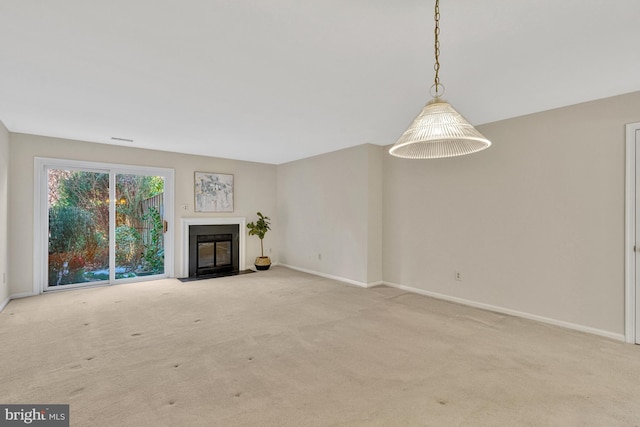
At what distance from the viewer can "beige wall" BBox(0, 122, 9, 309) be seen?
3955mm

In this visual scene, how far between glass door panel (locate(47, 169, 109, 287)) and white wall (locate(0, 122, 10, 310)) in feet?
1.71

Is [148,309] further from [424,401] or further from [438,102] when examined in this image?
[438,102]

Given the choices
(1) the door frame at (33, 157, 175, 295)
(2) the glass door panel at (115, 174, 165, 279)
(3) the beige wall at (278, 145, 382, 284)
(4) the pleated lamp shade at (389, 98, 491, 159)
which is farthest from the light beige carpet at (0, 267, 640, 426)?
(4) the pleated lamp shade at (389, 98, 491, 159)

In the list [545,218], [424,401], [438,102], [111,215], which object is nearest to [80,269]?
[111,215]

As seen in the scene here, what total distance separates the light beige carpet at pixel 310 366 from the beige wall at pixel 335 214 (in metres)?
1.36

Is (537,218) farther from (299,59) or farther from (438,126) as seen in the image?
(299,59)

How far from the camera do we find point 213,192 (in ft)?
20.8

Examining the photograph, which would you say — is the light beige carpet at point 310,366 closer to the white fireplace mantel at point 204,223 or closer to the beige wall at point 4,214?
the beige wall at point 4,214

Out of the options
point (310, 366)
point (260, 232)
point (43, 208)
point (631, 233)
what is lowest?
point (310, 366)

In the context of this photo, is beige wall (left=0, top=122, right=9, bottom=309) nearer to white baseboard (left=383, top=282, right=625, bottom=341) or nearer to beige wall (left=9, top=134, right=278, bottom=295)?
beige wall (left=9, top=134, right=278, bottom=295)

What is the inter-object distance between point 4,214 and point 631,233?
746 centimetres

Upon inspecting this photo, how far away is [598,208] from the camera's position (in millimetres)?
3102

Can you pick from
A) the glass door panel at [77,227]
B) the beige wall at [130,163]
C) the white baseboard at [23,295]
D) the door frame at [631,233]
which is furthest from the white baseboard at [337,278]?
the white baseboard at [23,295]

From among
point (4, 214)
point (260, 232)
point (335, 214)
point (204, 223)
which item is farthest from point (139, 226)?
point (335, 214)
